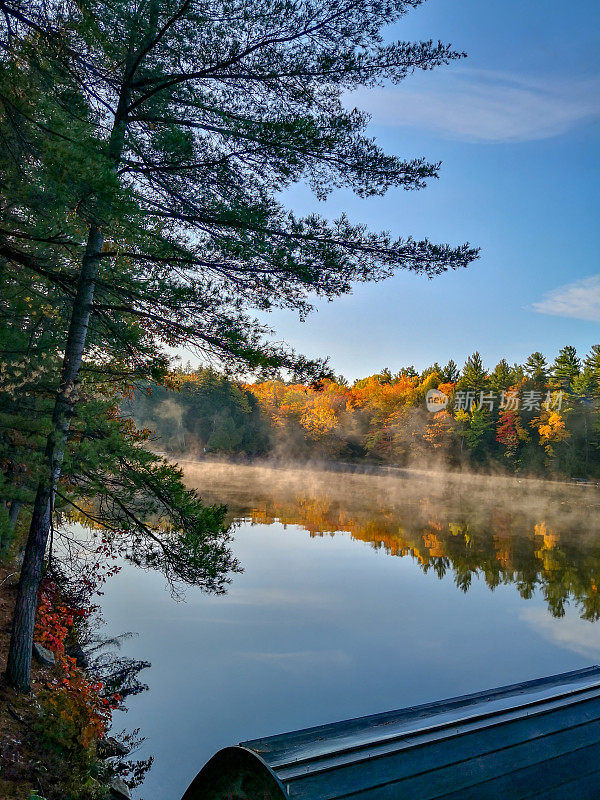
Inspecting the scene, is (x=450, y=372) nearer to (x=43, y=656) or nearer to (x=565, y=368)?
(x=565, y=368)

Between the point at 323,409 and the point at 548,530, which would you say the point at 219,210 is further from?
the point at 323,409

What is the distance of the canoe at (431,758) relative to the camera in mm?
3131

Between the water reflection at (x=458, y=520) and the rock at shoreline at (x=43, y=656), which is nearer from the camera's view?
the rock at shoreline at (x=43, y=656)

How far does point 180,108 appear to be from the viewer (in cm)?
777

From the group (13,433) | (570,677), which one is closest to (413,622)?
(570,677)

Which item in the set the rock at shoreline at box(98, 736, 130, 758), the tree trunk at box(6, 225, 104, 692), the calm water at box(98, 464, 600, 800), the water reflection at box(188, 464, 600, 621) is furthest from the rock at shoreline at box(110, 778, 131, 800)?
the water reflection at box(188, 464, 600, 621)

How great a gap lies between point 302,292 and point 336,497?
31694mm

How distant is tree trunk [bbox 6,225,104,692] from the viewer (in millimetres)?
7094

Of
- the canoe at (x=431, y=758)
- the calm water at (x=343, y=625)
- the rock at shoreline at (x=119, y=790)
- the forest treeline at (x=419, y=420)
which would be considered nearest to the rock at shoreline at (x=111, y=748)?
the calm water at (x=343, y=625)

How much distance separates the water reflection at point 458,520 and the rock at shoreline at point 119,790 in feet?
41.2

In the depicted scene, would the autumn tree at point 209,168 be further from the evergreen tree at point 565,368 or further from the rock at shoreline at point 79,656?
the evergreen tree at point 565,368

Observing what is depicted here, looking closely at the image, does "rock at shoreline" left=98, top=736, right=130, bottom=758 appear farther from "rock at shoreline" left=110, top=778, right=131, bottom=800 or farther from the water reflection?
the water reflection

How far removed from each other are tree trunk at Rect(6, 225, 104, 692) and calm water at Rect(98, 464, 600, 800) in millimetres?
2460

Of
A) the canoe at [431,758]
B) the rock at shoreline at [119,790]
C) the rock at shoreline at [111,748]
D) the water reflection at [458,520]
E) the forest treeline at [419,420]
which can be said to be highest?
the forest treeline at [419,420]
